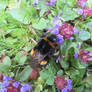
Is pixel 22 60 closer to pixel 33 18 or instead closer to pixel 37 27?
pixel 37 27

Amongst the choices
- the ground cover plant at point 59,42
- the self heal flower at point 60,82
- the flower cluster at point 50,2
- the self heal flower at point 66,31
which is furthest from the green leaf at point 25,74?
the flower cluster at point 50,2

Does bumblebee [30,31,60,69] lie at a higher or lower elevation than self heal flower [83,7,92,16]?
lower

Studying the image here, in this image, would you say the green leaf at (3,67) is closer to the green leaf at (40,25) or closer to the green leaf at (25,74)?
the green leaf at (25,74)

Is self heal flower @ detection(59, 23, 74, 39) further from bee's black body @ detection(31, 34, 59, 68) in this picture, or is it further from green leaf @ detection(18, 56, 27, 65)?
green leaf @ detection(18, 56, 27, 65)

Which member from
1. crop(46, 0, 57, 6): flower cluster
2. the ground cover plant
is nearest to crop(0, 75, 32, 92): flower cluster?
the ground cover plant

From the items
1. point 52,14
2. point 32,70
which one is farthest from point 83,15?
point 32,70

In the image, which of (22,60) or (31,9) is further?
(31,9)

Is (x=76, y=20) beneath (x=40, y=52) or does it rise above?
above

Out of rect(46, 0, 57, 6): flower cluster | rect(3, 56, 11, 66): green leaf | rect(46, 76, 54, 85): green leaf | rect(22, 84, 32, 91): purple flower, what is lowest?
rect(22, 84, 32, 91): purple flower
